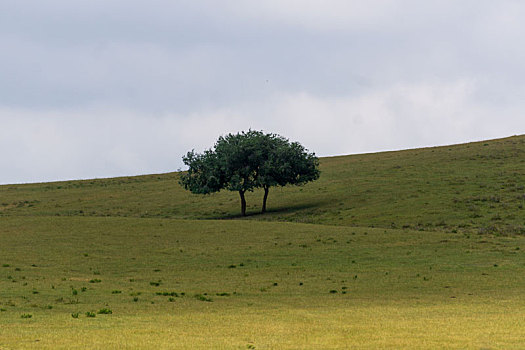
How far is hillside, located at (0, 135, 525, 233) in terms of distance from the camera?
5734cm

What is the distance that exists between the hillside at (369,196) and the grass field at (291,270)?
349 millimetres

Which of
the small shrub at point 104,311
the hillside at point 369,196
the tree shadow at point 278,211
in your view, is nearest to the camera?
the small shrub at point 104,311

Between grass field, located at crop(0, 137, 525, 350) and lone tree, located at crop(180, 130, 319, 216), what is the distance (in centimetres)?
355

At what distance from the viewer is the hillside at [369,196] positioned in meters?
57.3

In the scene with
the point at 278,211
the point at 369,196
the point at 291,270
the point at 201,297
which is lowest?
the point at 291,270

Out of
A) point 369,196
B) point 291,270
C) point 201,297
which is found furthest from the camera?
point 369,196

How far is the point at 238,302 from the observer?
1035 inches

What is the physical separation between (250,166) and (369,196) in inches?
569

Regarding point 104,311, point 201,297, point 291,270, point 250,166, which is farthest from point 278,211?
point 104,311

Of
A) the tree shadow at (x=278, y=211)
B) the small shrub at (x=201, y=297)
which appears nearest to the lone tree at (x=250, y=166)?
the tree shadow at (x=278, y=211)

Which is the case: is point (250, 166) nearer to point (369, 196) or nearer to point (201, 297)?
point (369, 196)

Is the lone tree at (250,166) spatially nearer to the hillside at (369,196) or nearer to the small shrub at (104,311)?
the hillside at (369,196)

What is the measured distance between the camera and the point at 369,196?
7144 centimetres

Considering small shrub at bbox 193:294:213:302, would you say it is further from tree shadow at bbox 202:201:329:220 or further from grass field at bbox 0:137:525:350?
tree shadow at bbox 202:201:329:220
